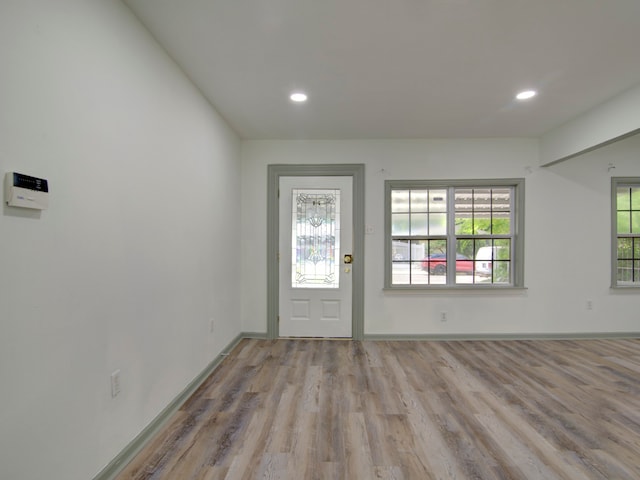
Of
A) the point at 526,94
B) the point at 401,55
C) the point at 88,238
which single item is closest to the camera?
the point at 88,238

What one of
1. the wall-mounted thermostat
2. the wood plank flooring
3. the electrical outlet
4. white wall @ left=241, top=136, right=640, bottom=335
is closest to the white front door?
white wall @ left=241, top=136, right=640, bottom=335

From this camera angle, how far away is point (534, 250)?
163 inches

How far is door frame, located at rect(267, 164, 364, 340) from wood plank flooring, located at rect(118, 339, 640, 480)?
0.60 meters

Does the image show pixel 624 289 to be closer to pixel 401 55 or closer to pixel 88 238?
pixel 401 55

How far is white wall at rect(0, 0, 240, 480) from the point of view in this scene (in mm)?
1204

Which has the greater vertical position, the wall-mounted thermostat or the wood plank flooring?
the wall-mounted thermostat

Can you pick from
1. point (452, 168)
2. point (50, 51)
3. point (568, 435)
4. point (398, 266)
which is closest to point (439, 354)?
point (398, 266)

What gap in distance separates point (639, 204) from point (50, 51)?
6125 millimetres

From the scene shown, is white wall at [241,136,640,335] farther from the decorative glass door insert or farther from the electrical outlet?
the electrical outlet

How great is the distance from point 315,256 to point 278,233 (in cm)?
57

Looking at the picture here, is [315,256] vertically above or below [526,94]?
below

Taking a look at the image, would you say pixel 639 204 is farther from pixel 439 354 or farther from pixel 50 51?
pixel 50 51

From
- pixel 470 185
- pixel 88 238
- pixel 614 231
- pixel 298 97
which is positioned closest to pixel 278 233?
pixel 298 97

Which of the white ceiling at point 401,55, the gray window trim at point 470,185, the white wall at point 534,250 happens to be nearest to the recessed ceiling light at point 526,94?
the white ceiling at point 401,55
